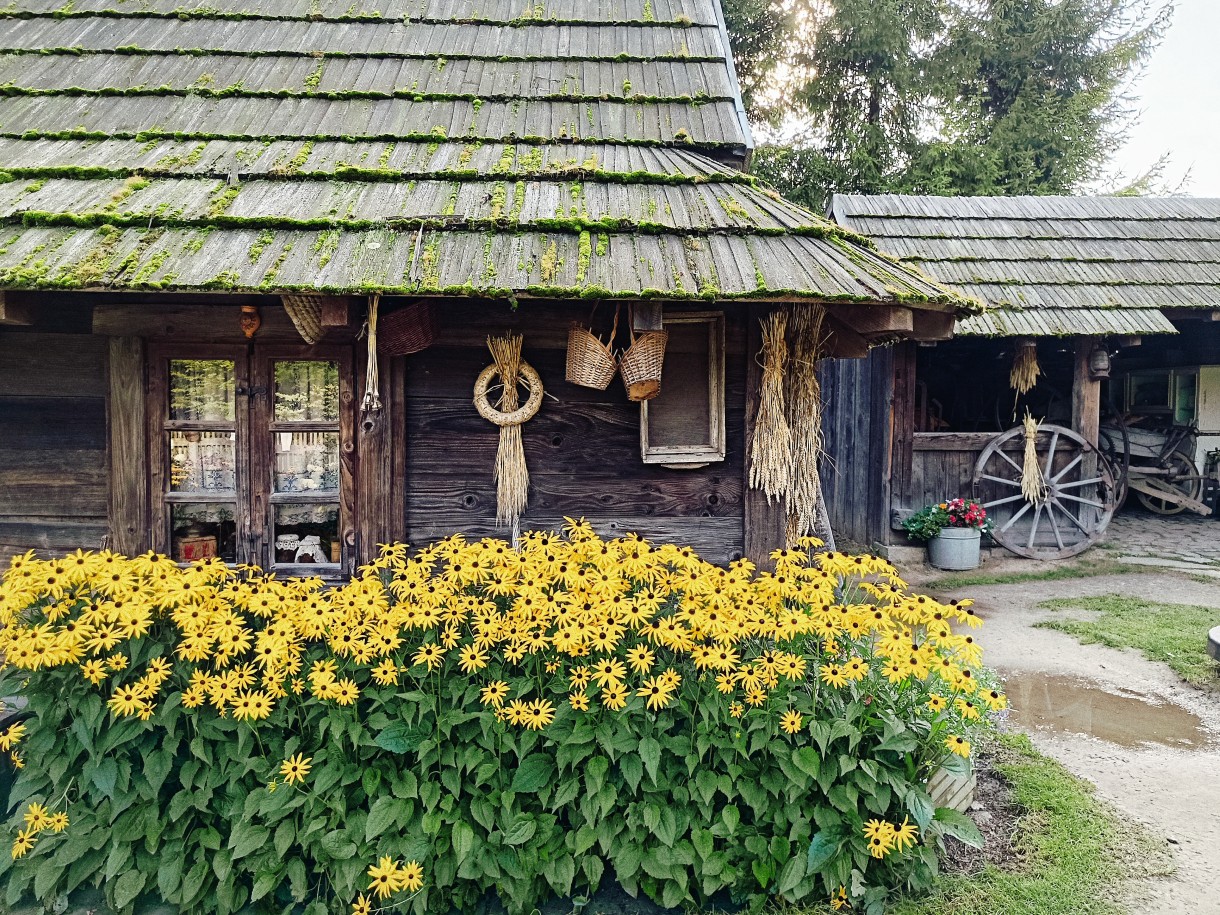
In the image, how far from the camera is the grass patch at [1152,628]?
5.32m

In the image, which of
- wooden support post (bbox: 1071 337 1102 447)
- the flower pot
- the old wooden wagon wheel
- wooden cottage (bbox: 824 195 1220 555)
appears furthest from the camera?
wooden support post (bbox: 1071 337 1102 447)

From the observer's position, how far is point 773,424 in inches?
159

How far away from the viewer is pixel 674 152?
14.5 ft

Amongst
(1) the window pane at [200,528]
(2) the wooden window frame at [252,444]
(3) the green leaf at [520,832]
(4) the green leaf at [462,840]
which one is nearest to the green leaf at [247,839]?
(4) the green leaf at [462,840]

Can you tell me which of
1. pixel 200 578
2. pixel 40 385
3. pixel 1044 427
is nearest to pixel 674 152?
pixel 200 578

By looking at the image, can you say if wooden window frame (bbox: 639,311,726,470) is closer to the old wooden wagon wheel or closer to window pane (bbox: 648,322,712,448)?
window pane (bbox: 648,322,712,448)

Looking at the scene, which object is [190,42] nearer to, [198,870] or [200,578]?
[200,578]

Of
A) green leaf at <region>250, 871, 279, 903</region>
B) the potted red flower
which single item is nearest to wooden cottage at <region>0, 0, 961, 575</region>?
green leaf at <region>250, 871, 279, 903</region>

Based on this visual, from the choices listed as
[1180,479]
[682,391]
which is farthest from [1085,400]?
[682,391]

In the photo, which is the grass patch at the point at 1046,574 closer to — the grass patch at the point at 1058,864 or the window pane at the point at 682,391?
the grass patch at the point at 1058,864

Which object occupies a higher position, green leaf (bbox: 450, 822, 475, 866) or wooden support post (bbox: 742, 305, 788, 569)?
wooden support post (bbox: 742, 305, 788, 569)

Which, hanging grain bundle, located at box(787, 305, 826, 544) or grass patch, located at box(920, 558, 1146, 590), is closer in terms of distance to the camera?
hanging grain bundle, located at box(787, 305, 826, 544)

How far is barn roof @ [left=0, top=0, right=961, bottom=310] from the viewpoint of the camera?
347cm

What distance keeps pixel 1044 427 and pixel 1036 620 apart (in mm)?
3071
